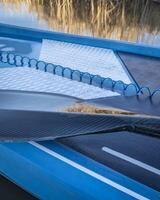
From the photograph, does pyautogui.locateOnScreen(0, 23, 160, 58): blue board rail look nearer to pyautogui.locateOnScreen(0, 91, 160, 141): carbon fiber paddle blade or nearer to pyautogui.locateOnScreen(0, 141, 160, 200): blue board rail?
pyautogui.locateOnScreen(0, 91, 160, 141): carbon fiber paddle blade

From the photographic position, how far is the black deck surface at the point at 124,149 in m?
0.93

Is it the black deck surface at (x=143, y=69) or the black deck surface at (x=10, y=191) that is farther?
the black deck surface at (x=143, y=69)

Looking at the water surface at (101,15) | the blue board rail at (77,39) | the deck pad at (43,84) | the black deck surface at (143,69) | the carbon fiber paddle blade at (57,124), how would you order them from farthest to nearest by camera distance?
the water surface at (101,15)
the blue board rail at (77,39)
the black deck surface at (143,69)
the deck pad at (43,84)
the carbon fiber paddle blade at (57,124)

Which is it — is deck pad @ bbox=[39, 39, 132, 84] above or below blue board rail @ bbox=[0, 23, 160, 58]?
below

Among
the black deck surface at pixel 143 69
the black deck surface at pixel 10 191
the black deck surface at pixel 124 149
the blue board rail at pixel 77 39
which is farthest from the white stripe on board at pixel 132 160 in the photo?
the blue board rail at pixel 77 39

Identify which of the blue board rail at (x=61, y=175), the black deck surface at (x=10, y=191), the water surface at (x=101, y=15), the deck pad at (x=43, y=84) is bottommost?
the black deck surface at (x=10, y=191)

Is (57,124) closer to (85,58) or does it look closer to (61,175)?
(61,175)

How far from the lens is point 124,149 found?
101 centimetres

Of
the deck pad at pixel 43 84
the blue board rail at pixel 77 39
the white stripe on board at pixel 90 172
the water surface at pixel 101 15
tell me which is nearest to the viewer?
the white stripe on board at pixel 90 172

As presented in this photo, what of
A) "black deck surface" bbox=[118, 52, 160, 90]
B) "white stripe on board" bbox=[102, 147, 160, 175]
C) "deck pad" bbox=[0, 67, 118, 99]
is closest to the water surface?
"black deck surface" bbox=[118, 52, 160, 90]

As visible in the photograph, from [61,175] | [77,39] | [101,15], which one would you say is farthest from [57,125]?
[101,15]

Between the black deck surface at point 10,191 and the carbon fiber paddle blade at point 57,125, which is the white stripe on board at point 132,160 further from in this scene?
the black deck surface at point 10,191

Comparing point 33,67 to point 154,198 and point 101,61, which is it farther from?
point 154,198

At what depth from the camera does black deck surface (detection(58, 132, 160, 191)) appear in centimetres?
93
